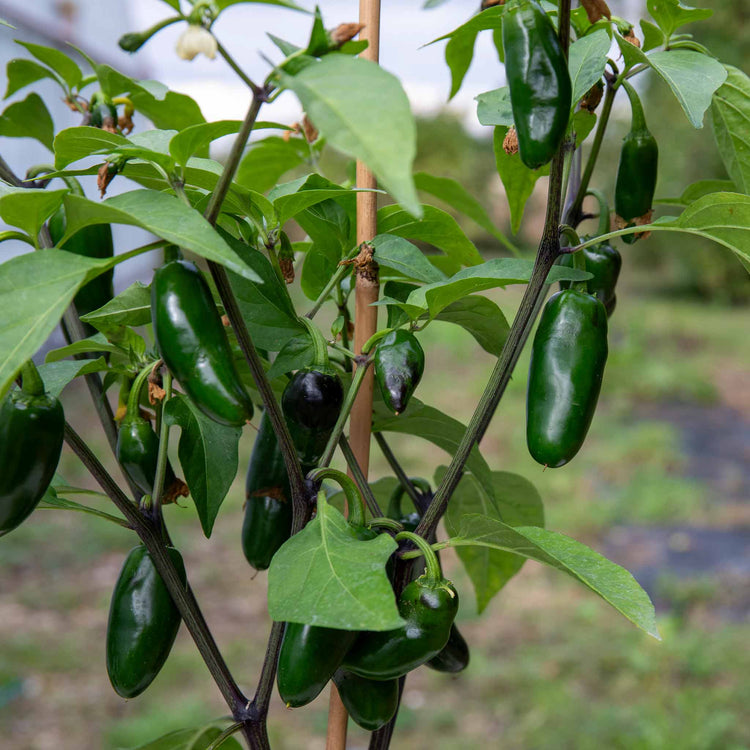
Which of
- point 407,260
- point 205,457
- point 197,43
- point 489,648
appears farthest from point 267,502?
point 489,648

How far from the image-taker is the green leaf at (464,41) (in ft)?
1.47

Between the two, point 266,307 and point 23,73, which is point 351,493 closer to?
point 266,307

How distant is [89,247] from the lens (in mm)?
489

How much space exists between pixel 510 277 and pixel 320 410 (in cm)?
11

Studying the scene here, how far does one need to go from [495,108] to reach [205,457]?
23 centimetres

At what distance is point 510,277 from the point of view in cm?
38

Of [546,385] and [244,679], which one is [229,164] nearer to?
[546,385]

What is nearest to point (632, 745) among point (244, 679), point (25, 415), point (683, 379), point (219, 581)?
point (244, 679)

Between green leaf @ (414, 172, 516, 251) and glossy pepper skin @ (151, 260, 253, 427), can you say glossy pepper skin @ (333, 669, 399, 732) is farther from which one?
green leaf @ (414, 172, 516, 251)

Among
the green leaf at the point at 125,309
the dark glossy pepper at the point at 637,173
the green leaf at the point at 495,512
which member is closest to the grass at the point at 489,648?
the green leaf at the point at 495,512

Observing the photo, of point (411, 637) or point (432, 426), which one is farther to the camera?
point (432, 426)

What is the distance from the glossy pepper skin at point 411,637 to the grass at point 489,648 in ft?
4.12

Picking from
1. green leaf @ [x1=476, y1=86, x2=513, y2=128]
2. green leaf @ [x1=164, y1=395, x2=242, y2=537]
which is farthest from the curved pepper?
green leaf @ [x1=476, y1=86, x2=513, y2=128]

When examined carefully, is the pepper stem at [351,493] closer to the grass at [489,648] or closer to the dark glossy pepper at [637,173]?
the dark glossy pepper at [637,173]
